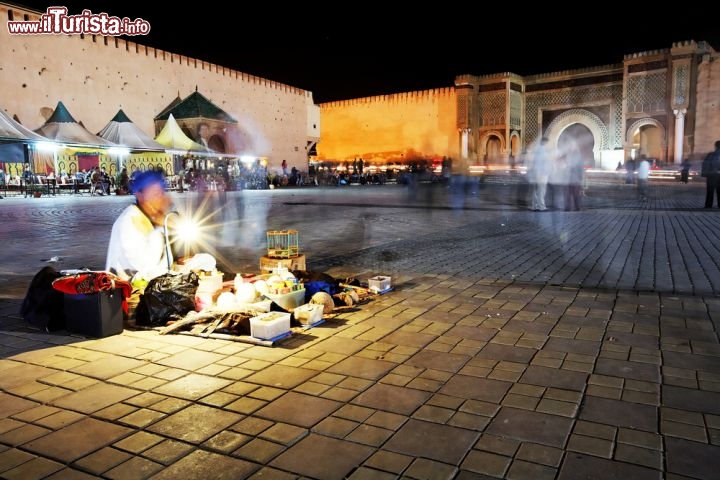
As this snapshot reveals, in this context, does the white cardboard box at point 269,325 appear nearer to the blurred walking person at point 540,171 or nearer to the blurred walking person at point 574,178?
the blurred walking person at point 540,171

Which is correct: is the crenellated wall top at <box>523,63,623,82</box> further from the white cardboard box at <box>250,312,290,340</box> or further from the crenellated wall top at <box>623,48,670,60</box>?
the white cardboard box at <box>250,312,290,340</box>

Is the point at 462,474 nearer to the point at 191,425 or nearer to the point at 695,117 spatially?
the point at 191,425

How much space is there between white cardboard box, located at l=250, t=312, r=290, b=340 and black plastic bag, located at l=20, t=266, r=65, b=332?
1.36 metres

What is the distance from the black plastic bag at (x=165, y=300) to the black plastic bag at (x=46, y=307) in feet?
1.59

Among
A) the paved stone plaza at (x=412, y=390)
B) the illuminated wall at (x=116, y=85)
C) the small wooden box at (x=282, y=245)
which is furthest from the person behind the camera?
the illuminated wall at (x=116, y=85)

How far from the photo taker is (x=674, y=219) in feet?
35.2

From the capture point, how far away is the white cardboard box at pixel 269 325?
3.41 meters

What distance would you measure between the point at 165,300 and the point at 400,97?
41.3 meters

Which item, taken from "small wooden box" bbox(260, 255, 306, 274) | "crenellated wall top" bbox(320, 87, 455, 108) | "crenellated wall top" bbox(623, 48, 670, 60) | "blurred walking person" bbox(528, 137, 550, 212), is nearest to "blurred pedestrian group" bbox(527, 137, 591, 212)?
"blurred walking person" bbox(528, 137, 550, 212)

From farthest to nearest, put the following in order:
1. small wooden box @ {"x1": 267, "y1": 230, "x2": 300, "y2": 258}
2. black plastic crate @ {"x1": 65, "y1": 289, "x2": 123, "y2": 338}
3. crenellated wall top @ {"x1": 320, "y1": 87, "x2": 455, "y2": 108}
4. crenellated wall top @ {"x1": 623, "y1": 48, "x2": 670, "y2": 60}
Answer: crenellated wall top @ {"x1": 320, "y1": 87, "x2": 455, "y2": 108} < crenellated wall top @ {"x1": 623, "y1": 48, "x2": 670, "y2": 60} < small wooden box @ {"x1": 267, "y1": 230, "x2": 300, "y2": 258} < black plastic crate @ {"x1": 65, "y1": 289, "x2": 123, "y2": 338}

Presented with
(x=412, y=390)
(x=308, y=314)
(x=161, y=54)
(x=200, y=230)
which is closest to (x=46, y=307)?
(x=308, y=314)

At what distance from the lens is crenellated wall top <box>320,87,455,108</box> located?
40.8m

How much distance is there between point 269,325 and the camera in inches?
133

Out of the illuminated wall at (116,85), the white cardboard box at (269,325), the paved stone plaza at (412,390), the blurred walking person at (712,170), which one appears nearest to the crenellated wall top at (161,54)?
the illuminated wall at (116,85)
